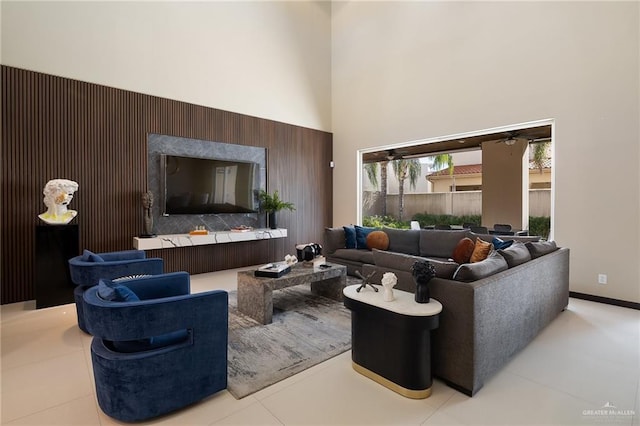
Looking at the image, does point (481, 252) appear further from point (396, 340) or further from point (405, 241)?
point (396, 340)

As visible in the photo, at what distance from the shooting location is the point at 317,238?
24.8 ft

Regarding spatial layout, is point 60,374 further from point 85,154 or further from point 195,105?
→ point 195,105

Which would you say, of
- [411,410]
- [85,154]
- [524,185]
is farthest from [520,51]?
[85,154]

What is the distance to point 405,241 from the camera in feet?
17.5

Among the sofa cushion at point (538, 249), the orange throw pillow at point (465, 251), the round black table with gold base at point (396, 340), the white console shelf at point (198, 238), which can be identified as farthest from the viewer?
the white console shelf at point (198, 238)

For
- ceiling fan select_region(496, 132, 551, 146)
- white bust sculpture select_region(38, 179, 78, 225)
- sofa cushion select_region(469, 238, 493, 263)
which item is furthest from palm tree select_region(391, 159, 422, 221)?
white bust sculpture select_region(38, 179, 78, 225)

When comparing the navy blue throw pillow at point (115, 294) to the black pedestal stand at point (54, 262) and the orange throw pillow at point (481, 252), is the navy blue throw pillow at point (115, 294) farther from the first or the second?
the orange throw pillow at point (481, 252)

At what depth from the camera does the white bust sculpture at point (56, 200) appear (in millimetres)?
3916

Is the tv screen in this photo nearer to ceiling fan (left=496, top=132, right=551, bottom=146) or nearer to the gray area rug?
the gray area rug

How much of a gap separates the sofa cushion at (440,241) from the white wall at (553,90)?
136 cm

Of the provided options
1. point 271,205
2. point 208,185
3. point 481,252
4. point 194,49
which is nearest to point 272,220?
point 271,205

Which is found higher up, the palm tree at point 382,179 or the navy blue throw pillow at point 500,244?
the palm tree at point 382,179

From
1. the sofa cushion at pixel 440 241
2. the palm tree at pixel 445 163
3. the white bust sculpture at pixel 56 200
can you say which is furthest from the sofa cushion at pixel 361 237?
the palm tree at pixel 445 163

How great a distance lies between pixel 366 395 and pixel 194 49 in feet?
19.2
